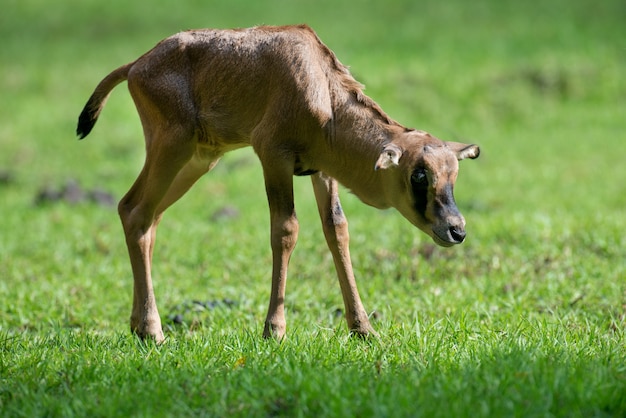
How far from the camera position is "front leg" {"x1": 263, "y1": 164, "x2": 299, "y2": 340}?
6.09 metres

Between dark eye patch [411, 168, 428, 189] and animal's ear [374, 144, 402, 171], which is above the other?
animal's ear [374, 144, 402, 171]

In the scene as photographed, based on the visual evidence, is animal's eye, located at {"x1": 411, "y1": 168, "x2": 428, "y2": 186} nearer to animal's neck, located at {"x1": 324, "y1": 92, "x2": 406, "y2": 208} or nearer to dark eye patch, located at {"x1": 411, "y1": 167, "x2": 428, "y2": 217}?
dark eye patch, located at {"x1": 411, "y1": 167, "x2": 428, "y2": 217}

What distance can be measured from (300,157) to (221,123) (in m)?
0.66

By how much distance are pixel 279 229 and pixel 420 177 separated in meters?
1.09

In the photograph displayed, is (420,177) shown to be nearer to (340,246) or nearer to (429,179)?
(429,179)

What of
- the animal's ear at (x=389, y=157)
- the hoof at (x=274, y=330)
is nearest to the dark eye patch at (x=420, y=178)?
the animal's ear at (x=389, y=157)

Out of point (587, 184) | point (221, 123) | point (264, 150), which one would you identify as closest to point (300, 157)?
point (264, 150)

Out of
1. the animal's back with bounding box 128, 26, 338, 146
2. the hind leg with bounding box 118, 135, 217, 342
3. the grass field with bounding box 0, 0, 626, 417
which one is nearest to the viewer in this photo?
the grass field with bounding box 0, 0, 626, 417

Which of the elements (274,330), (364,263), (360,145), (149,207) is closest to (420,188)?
(360,145)

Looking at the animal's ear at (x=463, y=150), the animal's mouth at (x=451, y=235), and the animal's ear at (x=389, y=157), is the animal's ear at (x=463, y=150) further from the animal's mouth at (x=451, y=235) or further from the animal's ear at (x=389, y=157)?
the animal's mouth at (x=451, y=235)

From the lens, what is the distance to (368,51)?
21.5m

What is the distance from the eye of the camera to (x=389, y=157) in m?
5.45

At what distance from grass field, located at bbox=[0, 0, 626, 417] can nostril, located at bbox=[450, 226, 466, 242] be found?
26.5 inches

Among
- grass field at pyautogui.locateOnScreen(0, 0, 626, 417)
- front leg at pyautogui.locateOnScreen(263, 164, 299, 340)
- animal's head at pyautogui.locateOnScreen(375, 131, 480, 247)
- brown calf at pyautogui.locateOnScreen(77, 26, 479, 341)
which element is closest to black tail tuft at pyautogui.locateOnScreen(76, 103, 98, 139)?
brown calf at pyautogui.locateOnScreen(77, 26, 479, 341)
